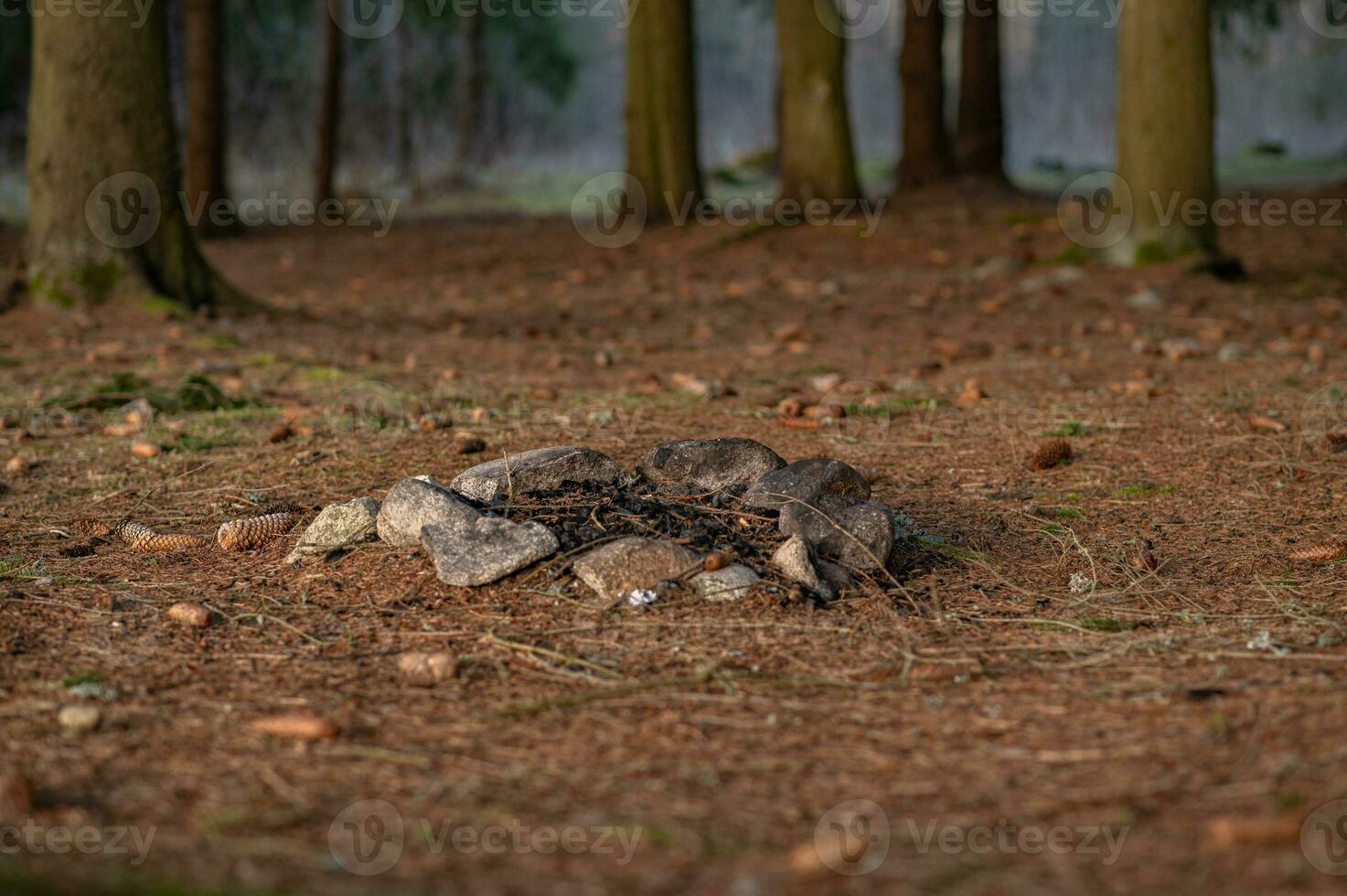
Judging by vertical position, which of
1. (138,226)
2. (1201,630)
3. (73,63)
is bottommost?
(1201,630)

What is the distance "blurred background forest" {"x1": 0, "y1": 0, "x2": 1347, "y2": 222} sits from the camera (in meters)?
21.8

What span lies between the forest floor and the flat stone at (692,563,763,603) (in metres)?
0.05

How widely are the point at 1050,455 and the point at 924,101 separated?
9950mm

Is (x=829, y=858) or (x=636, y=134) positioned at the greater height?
(x=636, y=134)

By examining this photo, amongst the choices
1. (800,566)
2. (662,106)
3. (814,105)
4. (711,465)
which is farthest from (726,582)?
(662,106)

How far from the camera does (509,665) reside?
2715mm

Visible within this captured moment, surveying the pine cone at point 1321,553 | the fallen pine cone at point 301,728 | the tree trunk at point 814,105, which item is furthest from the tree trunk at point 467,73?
the fallen pine cone at point 301,728

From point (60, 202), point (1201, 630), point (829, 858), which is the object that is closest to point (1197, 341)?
point (1201, 630)

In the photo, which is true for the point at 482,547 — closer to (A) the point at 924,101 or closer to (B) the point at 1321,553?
(B) the point at 1321,553

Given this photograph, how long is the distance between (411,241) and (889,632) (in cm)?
1117

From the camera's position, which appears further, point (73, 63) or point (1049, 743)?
point (73, 63)

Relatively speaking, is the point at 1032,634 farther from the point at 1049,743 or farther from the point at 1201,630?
the point at 1049,743

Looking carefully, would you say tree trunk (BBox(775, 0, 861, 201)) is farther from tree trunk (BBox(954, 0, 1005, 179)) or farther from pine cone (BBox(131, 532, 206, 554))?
pine cone (BBox(131, 532, 206, 554))

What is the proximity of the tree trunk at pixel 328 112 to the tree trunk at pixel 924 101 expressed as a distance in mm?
6725
